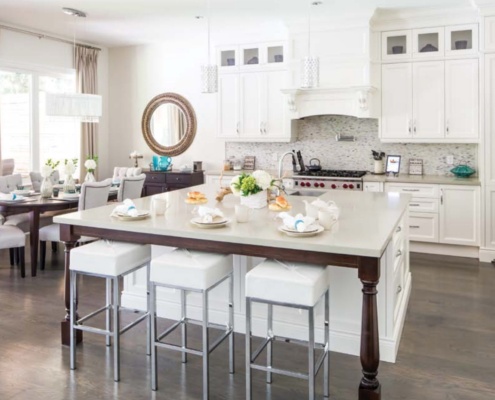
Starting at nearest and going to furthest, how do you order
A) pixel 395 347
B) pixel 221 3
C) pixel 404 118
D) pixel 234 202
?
pixel 395 347, pixel 234 202, pixel 221 3, pixel 404 118

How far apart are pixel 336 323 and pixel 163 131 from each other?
17.5ft

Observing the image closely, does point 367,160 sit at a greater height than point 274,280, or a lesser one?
greater

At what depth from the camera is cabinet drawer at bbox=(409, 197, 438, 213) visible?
561cm

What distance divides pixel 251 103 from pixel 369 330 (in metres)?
4.69

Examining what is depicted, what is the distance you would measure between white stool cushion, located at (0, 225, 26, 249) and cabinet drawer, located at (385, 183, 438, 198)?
4.14 metres

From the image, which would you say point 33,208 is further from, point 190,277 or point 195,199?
point 190,277

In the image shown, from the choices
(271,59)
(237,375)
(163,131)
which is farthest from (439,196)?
(163,131)

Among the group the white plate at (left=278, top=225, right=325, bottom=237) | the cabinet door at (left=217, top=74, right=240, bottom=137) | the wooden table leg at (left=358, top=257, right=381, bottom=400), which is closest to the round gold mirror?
the cabinet door at (left=217, top=74, right=240, bottom=137)

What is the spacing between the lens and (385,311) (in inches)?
119

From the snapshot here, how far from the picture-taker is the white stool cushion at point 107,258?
2.82 metres

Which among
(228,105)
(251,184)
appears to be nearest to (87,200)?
(251,184)

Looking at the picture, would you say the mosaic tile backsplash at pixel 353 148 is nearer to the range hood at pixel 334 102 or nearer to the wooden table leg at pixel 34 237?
the range hood at pixel 334 102

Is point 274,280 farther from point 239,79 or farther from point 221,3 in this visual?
point 239,79

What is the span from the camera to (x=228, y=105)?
6.79 metres
